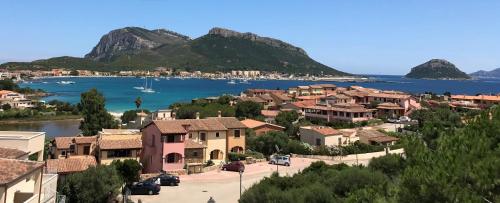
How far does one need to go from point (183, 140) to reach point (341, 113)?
35.1m

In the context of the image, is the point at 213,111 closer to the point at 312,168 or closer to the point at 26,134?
the point at 312,168

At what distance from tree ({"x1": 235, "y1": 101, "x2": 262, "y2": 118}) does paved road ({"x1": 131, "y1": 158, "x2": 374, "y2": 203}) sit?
3196cm

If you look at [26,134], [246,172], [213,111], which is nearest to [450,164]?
[26,134]

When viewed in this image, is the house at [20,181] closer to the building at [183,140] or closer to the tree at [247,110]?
the building at [183,140]

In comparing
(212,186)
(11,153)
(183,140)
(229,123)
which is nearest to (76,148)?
(183,140)

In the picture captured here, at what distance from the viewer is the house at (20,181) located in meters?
13.0

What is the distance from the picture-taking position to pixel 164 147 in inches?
1334

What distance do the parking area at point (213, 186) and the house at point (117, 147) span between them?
407cm

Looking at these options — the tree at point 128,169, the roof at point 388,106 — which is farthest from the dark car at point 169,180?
the roof at point 388,106

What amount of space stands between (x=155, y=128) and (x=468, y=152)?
26.0m

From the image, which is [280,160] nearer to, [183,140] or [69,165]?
[183,140]

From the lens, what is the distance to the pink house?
33.9 metres

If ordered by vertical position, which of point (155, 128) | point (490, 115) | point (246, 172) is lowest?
point (246, 172)

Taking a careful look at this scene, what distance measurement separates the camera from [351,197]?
478 inches
